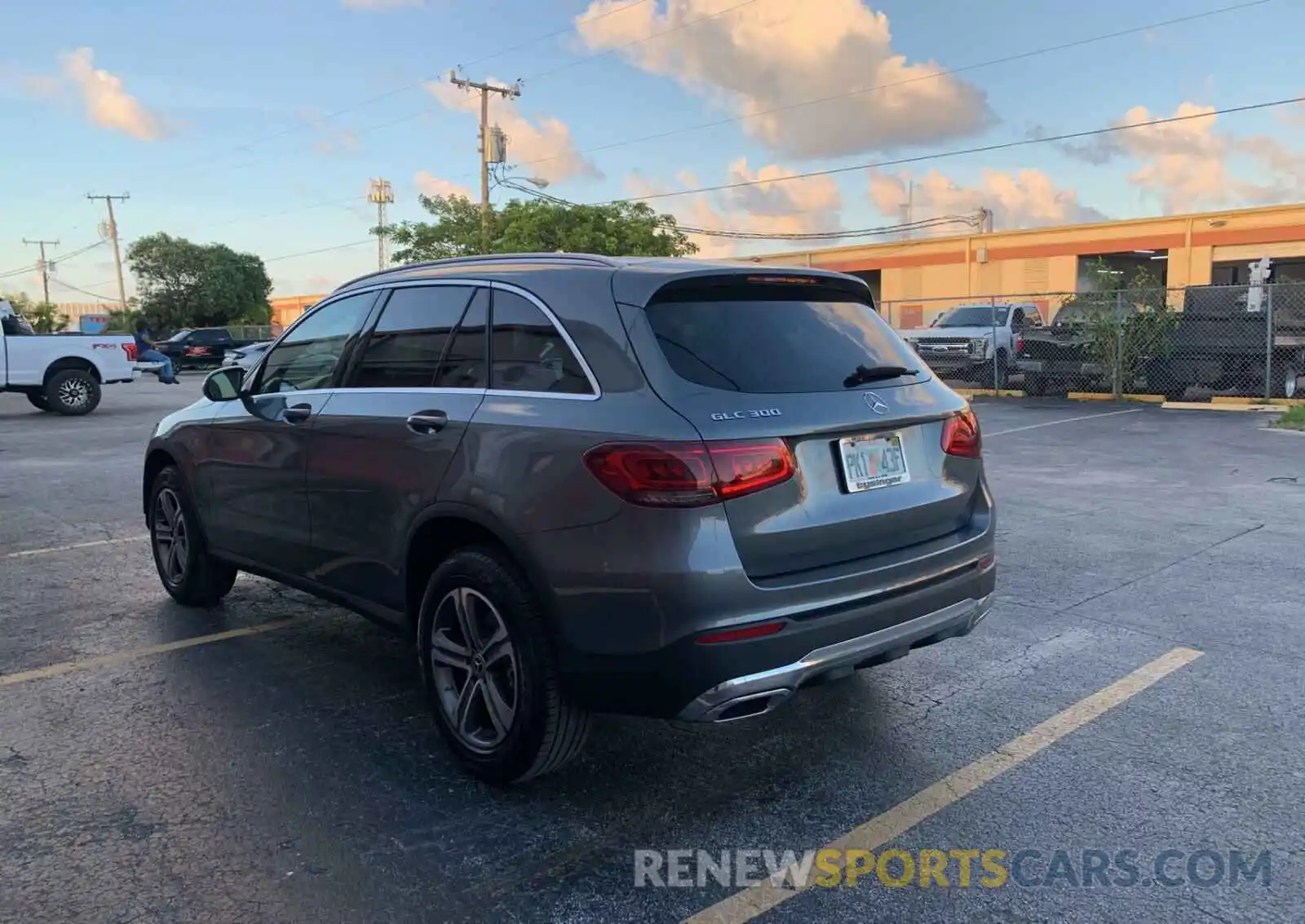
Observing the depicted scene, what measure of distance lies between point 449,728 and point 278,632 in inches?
78.2

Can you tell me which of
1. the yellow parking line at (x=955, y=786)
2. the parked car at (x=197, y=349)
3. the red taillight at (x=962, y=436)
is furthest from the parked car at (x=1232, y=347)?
the parked car at (x=197, y=349)

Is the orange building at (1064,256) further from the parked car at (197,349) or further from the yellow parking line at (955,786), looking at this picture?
the yellow parking line at (955,786)

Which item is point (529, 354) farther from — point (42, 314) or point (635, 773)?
point (42, 314)

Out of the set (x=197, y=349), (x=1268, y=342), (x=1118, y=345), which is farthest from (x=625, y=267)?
(x=197, y=349)

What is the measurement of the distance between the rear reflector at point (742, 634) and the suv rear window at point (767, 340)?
0.74 m

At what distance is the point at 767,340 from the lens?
11.4 ft

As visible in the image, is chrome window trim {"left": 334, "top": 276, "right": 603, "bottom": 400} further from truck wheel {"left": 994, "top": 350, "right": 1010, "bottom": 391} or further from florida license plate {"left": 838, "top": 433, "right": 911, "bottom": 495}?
truck wheel {"left": 994, "top": 350, "right": 1010, "bottom": 391}

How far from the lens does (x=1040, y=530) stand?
730 cm

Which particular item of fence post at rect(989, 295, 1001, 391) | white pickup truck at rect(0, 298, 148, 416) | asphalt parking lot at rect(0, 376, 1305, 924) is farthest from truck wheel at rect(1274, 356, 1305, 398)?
white pickup truck at rect(0, 298, 148, 416)

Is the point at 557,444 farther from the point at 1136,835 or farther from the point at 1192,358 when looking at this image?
the point at 1192,358

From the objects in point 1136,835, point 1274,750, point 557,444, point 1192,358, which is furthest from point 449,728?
point 1192,358

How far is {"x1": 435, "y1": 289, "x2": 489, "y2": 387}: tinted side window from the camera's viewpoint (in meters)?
3.68

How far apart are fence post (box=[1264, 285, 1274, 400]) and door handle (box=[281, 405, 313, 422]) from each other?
16670 mm

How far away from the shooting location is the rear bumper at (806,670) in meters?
2.97
